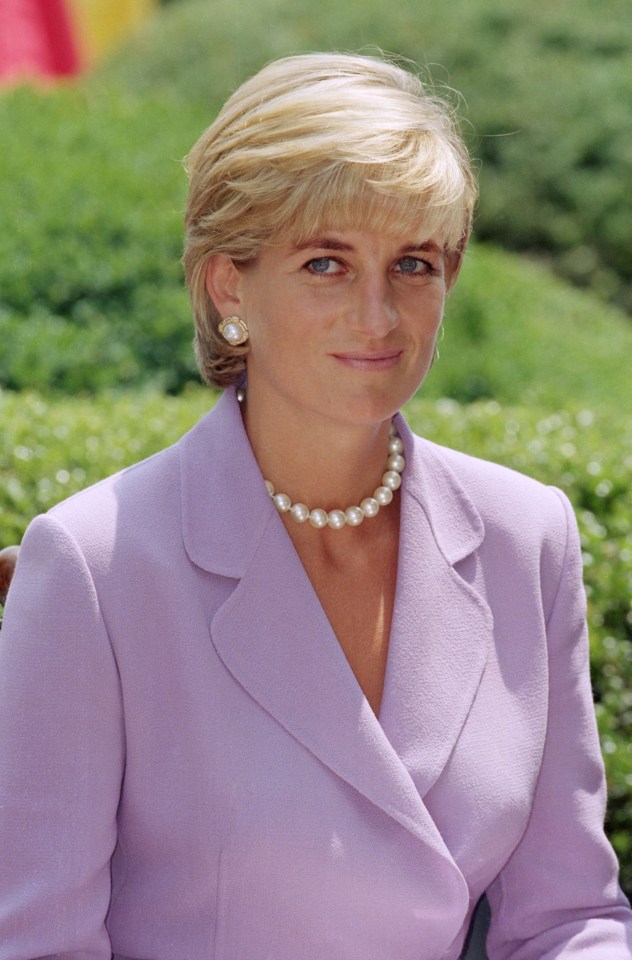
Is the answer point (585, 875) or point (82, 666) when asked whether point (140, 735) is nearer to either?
point (82, 666)

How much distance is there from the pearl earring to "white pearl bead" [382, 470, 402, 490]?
338 mm

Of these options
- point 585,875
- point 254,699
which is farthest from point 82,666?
point 585,875

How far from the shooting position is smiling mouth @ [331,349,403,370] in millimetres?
2035

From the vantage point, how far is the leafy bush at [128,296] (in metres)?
5.52

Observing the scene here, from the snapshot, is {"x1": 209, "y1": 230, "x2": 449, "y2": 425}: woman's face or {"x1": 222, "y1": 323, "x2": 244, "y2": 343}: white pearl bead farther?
{"x1": 222, "y1": 323, "x2": 244, "y2": 343}: white pearl bead

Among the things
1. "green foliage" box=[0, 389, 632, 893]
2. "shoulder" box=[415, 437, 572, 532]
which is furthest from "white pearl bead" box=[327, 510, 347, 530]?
"green foliage" box=[0, 389, 632, 893]

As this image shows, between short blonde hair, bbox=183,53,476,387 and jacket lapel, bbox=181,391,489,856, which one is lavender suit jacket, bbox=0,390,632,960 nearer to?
jacket lapel, bbox=181,391,489,856

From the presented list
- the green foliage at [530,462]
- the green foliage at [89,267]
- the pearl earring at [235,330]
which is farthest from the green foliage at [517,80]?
the pearl earring at [235,330]

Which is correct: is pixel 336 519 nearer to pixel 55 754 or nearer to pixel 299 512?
pixel 299 512

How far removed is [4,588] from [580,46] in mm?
8196

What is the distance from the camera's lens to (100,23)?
11.0m

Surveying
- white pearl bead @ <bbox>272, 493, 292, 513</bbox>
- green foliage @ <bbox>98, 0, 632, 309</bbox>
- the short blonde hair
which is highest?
the short blonde hair

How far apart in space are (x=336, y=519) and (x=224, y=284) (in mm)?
407

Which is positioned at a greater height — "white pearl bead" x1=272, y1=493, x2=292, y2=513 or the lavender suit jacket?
"white pearl bead" x1=272, y1=493, x2=292, y2=513
